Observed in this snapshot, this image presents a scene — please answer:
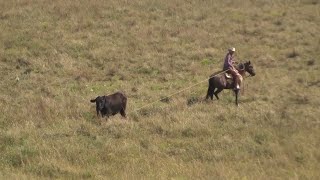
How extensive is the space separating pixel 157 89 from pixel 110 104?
4.76 meters

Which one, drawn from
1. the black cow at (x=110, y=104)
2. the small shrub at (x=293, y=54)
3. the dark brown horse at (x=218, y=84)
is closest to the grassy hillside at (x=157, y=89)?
the small shrub at (x=293, y=54)

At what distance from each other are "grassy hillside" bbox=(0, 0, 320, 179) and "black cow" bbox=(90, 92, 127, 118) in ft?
1.29

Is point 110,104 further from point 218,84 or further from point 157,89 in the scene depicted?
point 157,89

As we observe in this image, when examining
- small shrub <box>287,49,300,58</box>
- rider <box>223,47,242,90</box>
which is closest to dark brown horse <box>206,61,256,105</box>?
rider <box>223,47,242,90</box>

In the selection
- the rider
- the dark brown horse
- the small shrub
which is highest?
the rider

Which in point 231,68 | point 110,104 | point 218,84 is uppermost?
point 231,68

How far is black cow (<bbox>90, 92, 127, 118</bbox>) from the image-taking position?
14.6 meters

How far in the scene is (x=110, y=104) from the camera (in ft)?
48.7

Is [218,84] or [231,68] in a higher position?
[231,68]

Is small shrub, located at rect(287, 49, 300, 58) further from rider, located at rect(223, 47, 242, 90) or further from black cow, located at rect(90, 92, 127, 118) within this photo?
black cow, located at rect(90, 92, 127, 118)

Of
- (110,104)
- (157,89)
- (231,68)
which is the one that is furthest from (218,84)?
(110,104)

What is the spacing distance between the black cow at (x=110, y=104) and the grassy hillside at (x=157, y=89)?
0.39 meters

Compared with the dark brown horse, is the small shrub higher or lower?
lower

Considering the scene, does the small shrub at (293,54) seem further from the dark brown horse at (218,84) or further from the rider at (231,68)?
the dark brown horse at (218,84)
